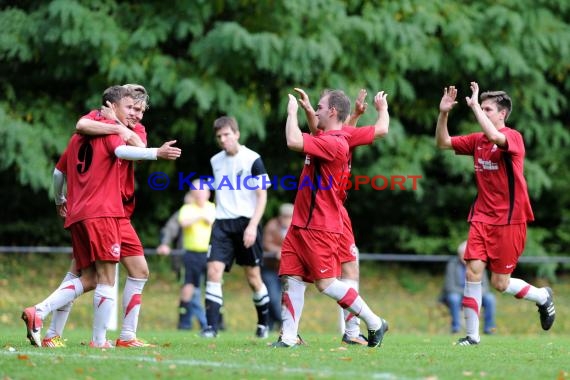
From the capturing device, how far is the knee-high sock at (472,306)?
10.5 metres

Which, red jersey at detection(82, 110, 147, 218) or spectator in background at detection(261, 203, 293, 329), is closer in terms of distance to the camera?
red jersey at detection(82, 110, 147, 218)

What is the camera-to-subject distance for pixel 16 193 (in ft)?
68.6

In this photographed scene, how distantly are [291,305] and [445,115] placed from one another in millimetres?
2572

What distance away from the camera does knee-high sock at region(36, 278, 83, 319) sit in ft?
29.9

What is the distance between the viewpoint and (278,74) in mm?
19125

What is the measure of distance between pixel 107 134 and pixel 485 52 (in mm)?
12901

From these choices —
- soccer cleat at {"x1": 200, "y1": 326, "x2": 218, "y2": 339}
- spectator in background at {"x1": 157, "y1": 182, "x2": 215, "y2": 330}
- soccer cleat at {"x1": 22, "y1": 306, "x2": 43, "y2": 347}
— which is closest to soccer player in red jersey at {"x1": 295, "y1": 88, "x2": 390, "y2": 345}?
soccer cleat at {"x1": 200, "y1": 326, "x2": 218, "y2": 339}

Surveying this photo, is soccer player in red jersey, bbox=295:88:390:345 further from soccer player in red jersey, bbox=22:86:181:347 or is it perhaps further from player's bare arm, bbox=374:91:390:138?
soccer player in red jersey, bbox=22:86:181:347

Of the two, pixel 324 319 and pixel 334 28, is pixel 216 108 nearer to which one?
pixel 334 28

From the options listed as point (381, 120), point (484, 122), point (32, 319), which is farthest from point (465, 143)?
point (32, 319)

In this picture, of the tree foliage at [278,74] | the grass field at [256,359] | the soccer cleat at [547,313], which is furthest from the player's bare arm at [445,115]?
the tree foliage at [278,74]

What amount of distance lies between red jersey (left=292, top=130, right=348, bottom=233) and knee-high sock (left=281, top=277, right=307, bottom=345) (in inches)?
21.0

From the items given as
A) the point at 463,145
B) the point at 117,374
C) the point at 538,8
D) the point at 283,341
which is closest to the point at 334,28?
the point at 538,8

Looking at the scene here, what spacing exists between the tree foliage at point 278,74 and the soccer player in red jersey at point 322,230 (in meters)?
9.18
